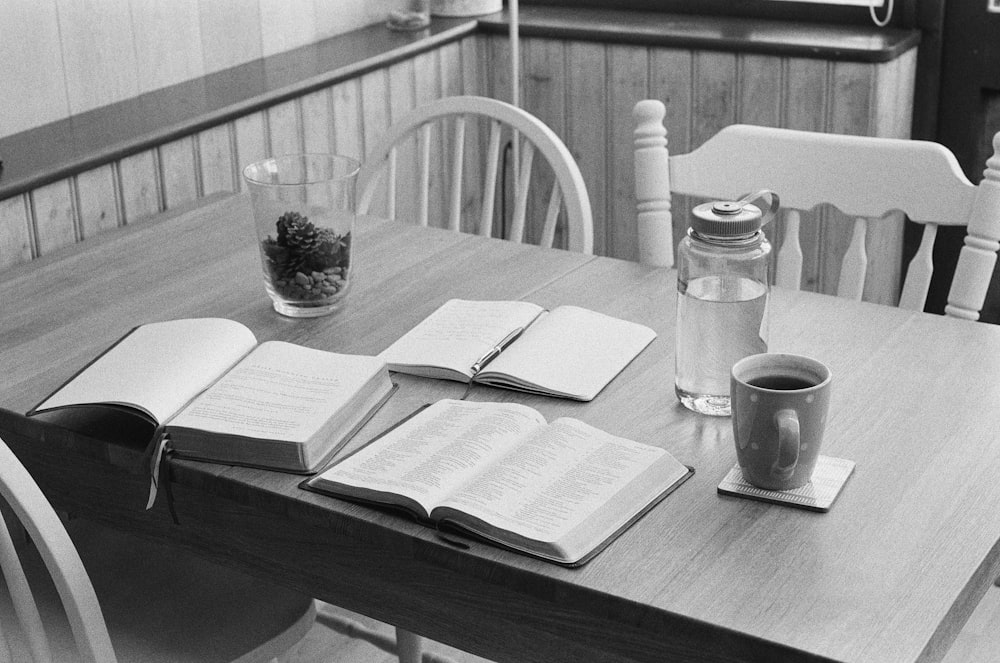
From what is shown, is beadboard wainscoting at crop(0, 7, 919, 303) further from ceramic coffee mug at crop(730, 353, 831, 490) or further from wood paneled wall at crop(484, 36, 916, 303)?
ceramic coffee mug at crop(730, 353, 831, 490)

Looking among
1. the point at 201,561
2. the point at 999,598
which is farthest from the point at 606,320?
the point at 999,598

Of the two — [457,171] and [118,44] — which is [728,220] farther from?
[118,44]

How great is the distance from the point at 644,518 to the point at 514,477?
0.12m

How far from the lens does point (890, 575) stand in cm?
98

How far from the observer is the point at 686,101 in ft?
8.79

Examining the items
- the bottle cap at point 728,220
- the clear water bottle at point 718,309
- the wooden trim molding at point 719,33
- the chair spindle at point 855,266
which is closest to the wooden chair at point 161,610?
the clear water bottle at point 718,309

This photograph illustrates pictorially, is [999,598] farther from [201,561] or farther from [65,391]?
[65,391]

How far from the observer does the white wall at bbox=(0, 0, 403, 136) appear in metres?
1.96

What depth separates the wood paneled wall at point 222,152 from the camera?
6.08ft

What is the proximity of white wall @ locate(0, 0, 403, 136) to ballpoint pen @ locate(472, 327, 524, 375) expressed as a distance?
3.32 feet

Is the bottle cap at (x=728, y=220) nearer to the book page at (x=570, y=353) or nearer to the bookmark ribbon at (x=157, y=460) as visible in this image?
the book page at (x=570, y=353)

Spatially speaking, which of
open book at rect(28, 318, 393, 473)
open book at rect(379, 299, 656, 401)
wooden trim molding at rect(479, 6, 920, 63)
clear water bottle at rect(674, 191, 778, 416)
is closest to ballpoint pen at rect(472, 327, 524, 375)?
open book at rect(379, 299, 656, 401)

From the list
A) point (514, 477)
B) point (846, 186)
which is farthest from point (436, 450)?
point (846, 186)

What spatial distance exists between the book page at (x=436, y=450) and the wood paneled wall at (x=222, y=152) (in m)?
0.88
